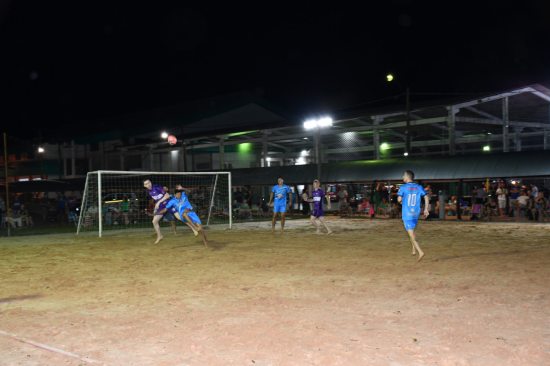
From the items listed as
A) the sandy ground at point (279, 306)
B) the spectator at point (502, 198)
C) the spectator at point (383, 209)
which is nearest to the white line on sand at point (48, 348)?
the sandy ground at point (279, 306)

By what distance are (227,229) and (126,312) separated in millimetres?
12993

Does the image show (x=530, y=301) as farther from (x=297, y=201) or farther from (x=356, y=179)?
(x=297, y=201)

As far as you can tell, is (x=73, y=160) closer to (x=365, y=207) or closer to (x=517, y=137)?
(x=365, y=207)

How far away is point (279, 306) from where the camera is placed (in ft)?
21.5

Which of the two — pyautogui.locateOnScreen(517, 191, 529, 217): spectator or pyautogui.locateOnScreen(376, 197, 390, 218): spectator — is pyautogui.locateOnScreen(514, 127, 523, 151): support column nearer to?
pyautogui.locateOnScreen(517, 191, 529, 217): spectator

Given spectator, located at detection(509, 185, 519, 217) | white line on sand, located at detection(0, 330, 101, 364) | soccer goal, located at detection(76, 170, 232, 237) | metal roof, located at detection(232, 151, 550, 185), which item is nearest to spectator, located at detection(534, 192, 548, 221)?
metal roof, located at detection(232, 151, 550, 185)

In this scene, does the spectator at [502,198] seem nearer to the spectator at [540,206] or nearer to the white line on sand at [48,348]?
the spectator at [540,206]

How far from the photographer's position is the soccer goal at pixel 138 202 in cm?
2186

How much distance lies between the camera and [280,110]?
46.3 meters

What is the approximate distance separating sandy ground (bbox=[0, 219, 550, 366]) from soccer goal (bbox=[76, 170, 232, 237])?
896 cm

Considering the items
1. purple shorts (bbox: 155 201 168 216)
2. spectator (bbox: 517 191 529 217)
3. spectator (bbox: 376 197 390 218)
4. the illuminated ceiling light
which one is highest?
the illuminated ceiling light

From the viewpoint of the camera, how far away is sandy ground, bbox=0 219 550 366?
470cm

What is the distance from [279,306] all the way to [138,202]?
21.4 metres

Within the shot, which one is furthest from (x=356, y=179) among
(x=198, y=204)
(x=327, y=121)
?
(x=198, y=204)
